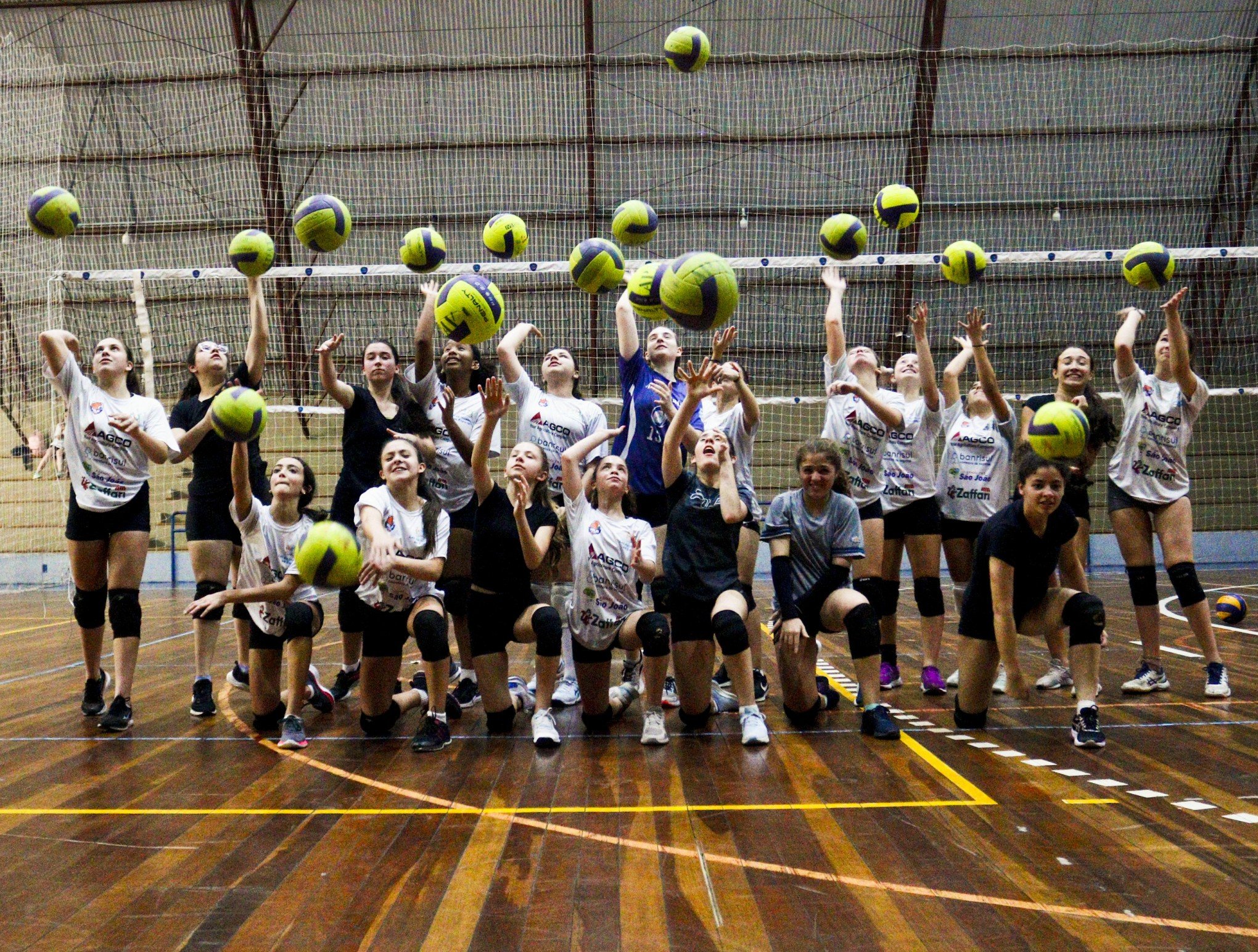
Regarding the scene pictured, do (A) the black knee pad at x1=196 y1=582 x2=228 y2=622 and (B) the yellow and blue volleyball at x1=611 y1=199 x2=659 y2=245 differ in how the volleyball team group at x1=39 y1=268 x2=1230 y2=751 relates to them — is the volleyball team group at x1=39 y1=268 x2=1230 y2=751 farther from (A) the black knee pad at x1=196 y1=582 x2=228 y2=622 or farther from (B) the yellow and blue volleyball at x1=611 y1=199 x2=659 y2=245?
(B) the yellow and blue volleyball at x1=611 y1=199 x2=659 y2=245

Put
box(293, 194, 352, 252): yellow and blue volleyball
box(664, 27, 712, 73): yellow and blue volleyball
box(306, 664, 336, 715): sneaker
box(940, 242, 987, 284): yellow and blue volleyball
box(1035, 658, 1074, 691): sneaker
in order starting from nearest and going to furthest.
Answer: box(306, 664, 336, 715): sneaker, box(1035, 658, 1074, 691): sneaker, box(293, 194, 352, 252): yellow and blue volleyball, box(940, 242, 987, 284): yellow and blue volleyball, box(664, 27, 712, 73): yellow and blue volleyball

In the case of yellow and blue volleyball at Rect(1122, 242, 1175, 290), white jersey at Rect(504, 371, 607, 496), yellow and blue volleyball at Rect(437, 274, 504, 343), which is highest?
yellow and blue volleyball at Rect(1122, 242, 1175, 290)

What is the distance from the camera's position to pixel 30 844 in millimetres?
3070

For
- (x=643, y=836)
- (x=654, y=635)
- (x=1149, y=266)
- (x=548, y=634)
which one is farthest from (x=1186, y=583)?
(x=643, y=836)

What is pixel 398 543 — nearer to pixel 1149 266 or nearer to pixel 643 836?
pixel 643 836

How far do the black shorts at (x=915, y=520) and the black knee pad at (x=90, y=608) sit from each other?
12.6ft

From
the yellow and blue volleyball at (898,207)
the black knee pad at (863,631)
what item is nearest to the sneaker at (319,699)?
the black knee pad at (863,631)

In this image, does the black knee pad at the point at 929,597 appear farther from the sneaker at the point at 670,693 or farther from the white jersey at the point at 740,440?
the sneaker at the point at 670,693

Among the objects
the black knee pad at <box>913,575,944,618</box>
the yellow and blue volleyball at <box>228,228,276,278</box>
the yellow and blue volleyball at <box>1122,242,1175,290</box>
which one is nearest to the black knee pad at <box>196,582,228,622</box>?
the yellow and blue volleyball at <box>228,228,276,278</box>

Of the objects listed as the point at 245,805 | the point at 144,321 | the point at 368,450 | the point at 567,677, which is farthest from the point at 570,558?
the point at 144,321

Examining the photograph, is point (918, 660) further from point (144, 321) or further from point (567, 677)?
point (144, 321)

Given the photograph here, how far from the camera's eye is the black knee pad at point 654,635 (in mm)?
4160

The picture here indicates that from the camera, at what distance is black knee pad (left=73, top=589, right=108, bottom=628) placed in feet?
15.4

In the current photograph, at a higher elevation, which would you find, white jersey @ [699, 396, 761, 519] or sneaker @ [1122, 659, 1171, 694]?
white jersey @ [699, 396, 761, 519]
